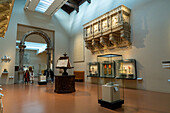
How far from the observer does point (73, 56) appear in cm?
1376

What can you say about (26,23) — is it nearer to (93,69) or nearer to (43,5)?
(43,5)

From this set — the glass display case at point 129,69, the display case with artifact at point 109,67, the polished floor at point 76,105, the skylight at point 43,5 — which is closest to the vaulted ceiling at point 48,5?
the skylight at point 43,5

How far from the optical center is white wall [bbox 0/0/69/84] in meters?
10.5

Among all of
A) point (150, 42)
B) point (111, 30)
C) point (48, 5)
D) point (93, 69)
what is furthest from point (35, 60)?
point (150, 42)

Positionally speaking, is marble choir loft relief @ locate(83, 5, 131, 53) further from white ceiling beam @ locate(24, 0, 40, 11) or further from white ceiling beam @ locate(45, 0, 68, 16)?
white ceiling beam @ locate(24, 0, 40, 11)

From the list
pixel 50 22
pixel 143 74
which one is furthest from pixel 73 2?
pixel 143 74

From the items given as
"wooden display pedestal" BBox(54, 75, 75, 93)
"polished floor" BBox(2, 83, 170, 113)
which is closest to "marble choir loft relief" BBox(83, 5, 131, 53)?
"wooden display pedestal" BBox(54, 75, 75, 93)

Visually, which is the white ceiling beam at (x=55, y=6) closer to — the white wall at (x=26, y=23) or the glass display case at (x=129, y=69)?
the white wall at (x=26, y=23)

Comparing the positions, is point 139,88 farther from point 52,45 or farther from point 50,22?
point 50,22

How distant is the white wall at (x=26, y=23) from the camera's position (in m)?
10.5

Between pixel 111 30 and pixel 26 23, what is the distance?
8.89 meters

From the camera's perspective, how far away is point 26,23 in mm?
11922

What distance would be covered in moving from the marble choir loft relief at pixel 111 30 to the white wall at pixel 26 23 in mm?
4703

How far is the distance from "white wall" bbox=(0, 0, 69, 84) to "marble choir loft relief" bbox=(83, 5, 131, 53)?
4.70m
